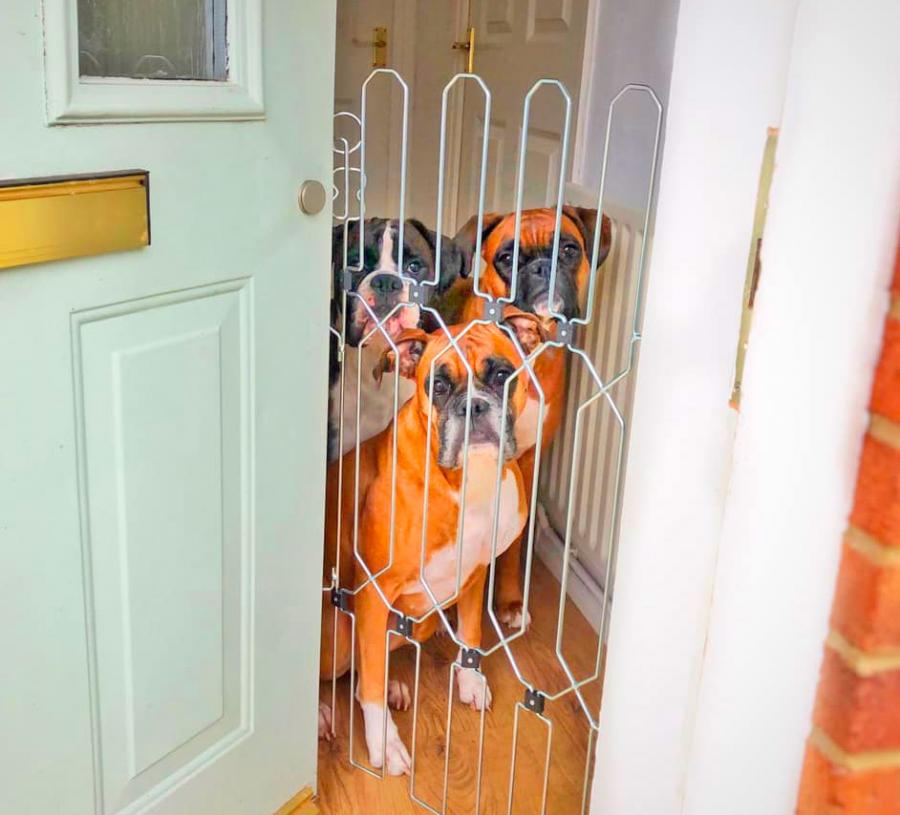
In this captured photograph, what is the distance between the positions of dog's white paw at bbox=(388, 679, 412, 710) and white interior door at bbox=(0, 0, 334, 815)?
355 millimetres

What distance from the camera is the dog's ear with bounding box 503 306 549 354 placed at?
1.11m

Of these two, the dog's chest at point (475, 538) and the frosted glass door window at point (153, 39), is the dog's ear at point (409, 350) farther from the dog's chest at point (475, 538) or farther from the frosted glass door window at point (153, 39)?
the frosted glass door window at point (153, 39)

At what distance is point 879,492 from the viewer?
0.70 meters

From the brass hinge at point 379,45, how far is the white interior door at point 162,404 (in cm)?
66

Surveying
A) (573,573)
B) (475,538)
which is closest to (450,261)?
(475,538)

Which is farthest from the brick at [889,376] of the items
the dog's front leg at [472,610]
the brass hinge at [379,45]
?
the brass hinge at [379,45]

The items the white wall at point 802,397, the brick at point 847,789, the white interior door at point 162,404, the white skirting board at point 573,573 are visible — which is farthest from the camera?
the white skirting board at point 573,573

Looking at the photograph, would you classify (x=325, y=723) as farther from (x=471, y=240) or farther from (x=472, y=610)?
(x=471, y=240)

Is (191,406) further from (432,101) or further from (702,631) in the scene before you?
(432,101)

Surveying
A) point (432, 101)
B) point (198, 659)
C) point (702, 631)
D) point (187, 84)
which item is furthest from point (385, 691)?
point (432, 101)

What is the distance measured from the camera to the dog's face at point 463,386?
1.18m

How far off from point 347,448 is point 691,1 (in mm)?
815

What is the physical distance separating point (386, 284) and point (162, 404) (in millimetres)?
357

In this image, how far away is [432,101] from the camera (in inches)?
65.6
